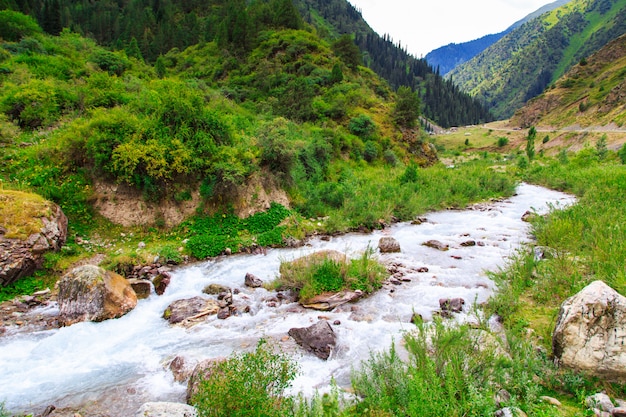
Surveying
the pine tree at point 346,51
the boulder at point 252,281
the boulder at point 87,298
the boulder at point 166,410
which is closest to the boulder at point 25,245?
the boulder at point 87,298

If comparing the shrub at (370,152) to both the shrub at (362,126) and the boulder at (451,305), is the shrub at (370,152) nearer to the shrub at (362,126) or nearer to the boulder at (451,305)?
the shrub at (362,126)

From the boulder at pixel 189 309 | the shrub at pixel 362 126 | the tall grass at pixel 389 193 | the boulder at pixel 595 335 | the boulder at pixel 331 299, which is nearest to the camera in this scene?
the boulder at pixel 595 335

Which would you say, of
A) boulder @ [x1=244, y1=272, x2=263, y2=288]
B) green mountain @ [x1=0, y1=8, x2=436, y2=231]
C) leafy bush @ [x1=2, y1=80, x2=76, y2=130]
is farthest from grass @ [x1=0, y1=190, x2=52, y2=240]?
leafy bush @ [x1=2, y1=80, x2=76, y2=130]

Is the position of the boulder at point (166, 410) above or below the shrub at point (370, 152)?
below

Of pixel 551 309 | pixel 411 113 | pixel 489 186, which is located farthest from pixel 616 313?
pixel 411 113

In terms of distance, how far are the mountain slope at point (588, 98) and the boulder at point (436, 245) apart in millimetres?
55974

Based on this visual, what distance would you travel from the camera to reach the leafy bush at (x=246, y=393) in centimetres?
395

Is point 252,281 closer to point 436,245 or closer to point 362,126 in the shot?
point 436,245

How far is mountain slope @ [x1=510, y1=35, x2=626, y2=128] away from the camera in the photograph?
57.2 metres

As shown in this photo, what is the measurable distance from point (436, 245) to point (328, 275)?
19.2 ft

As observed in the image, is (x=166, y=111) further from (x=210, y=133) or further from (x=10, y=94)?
(x=10, y=94)

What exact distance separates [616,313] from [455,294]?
4056mm

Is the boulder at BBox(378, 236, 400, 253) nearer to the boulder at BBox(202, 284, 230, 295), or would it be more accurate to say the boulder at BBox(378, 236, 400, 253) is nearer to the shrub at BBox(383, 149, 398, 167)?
the boulder at BBox(202, 284, 230, 295)

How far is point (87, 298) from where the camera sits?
7.86 metres
